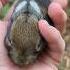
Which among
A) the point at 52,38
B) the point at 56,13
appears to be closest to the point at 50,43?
the point at 52,38

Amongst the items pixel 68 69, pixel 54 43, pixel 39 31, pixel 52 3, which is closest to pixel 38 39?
pixel 39 31

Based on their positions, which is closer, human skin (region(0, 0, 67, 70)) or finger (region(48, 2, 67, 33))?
human skin (region(0, 0, 67, 70))

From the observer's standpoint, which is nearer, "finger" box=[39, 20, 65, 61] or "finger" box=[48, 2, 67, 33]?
"finger" box=[39, 20, 65, 61]

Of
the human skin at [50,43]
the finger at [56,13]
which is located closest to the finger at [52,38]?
the human skin at [50,43]

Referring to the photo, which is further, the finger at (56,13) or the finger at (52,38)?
the finger at (56,13)

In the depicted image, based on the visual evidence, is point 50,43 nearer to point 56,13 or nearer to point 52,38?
point 52,38

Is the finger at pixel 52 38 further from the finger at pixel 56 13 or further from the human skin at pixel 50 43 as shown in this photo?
the finger at pixel 56 13

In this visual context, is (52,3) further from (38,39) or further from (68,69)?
(68,69)

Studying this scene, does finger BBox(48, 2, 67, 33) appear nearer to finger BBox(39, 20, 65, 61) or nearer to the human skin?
the human skin

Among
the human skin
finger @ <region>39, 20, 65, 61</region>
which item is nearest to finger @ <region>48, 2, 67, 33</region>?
the human skin
